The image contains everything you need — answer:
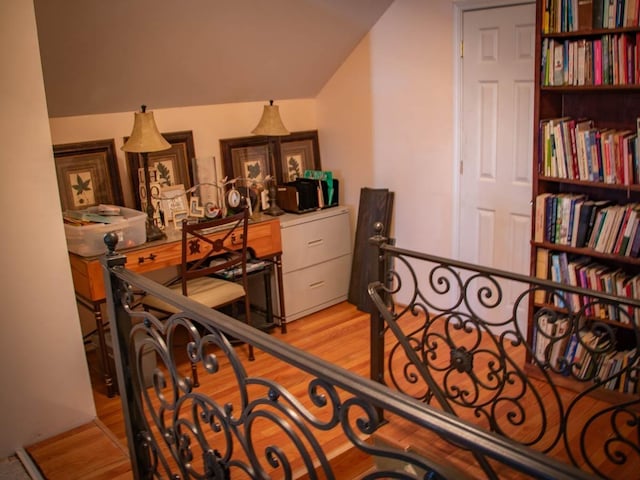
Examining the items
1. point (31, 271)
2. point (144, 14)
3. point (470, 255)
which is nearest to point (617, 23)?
point (470, 255)

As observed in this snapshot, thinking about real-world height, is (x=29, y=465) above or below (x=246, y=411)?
below

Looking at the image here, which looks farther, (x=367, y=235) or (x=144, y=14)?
(x=367, y=235)

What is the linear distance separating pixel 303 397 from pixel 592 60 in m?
2.16

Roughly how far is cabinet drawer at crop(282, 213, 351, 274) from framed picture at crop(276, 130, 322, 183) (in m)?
0.49

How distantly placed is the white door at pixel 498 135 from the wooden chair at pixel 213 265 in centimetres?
144

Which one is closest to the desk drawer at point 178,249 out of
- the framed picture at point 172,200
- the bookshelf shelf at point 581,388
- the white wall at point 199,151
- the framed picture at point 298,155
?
the framed picture at point 172,200

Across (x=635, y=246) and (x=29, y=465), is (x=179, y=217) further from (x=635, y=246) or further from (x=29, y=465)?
(x=635, y=246)

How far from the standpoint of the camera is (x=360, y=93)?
14.4 feet

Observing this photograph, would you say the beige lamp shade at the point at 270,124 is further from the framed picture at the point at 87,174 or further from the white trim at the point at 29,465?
the white trim at the point at 29,465

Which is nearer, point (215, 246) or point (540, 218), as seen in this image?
point (540, 218)

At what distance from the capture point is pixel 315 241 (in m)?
4.29

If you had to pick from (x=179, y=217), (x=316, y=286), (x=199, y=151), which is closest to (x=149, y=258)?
(x=179, y=217)

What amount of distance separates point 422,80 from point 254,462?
303 centimetres

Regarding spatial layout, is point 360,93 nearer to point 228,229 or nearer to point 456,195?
point 456,195
